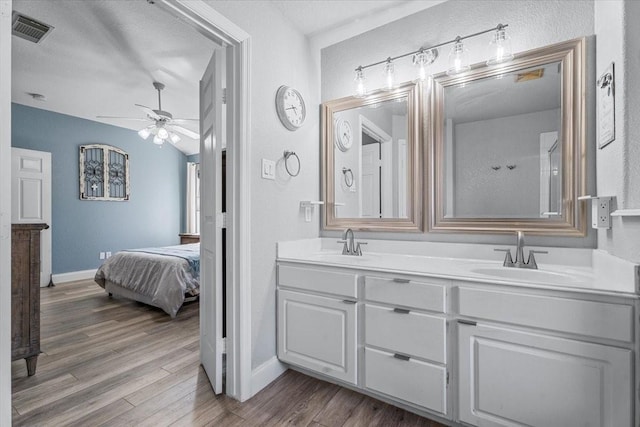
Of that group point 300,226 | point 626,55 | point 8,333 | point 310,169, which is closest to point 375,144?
point 310,169

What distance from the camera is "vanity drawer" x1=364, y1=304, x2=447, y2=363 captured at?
1436 millimetres

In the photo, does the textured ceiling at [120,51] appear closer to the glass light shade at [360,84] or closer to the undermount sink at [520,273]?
the glass light shade at [360,84]

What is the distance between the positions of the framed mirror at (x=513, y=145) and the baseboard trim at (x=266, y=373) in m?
1.36

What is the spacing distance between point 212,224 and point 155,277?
189cm

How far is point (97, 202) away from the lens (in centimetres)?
484

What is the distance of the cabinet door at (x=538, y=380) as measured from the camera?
3.62 ft

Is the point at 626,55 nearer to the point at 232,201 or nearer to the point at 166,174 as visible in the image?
the point at 232,201

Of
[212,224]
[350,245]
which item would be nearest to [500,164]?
[350,245]

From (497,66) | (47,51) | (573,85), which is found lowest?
(573,85)

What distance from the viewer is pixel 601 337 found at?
1122mm

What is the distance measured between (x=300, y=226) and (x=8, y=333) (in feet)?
5.12

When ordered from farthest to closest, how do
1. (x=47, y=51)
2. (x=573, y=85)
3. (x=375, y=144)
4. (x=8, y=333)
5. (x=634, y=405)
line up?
(x=47, y=51) → (x=375, y=144) → (x=573, y=85) → (x=634, y=405) → (x=8, y=333)

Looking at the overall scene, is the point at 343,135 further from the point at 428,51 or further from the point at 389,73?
the point at 428,51

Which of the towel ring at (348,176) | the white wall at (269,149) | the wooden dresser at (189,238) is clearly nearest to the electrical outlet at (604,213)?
the towel ring at (348,176)
